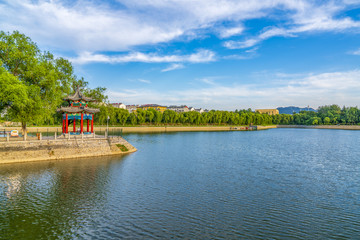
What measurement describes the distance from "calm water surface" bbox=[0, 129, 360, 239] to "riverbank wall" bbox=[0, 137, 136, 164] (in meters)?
1.91

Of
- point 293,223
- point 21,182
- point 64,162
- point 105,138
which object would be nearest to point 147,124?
point 105,138

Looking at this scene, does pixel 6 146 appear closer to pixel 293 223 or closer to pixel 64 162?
pixel 64 162

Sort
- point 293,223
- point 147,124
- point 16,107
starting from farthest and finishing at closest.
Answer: point 147,124 → point 16,107 → point 293,223

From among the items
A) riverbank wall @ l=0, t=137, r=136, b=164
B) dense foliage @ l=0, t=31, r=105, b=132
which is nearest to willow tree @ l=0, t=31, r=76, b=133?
dense foliage @ l=0, t=31, r=105, b=132

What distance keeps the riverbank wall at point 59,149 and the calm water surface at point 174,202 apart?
1.91 m

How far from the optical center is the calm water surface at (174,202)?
43.2 ft

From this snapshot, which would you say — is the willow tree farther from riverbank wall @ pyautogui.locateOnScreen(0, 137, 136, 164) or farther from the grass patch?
the grass patch

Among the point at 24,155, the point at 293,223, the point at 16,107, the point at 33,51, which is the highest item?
the point at 33,51

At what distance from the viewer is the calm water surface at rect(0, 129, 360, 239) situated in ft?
43.2

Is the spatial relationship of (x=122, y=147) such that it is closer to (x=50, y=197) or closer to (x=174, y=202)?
(x=50, y=197)

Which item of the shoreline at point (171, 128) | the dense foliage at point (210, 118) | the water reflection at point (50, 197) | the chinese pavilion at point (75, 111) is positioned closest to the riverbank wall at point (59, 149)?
the water reflection at point (50, 197)

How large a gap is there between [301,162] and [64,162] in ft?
108

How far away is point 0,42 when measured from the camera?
3291 cm

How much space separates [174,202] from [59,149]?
21.3 m
